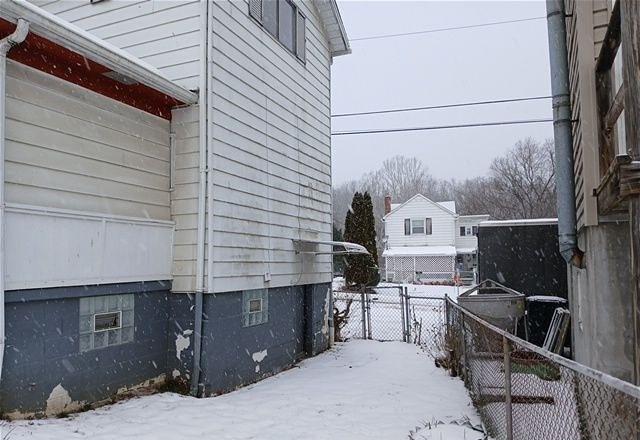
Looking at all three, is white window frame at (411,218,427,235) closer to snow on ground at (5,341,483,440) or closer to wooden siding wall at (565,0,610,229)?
snow on ground at (5,341,483,440)

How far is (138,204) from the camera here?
648 cm

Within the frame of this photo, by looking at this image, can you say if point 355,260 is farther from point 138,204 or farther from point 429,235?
point 138,204

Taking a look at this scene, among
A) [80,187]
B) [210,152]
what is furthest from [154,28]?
[80,187]

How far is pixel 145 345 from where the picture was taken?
6418mm

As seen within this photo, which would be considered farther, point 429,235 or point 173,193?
point 429,235

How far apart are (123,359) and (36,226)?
1.97 meters

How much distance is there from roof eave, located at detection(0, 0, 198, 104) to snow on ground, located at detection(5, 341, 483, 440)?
3.55m

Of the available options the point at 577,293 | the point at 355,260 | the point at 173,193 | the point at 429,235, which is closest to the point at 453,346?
the point at 577,293

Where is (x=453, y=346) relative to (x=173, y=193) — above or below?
below

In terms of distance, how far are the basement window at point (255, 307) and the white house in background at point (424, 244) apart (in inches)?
963

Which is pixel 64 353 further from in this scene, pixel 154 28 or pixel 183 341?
pixel 154 28

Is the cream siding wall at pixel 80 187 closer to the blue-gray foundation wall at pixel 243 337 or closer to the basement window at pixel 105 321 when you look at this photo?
the basement window at pixel 105 321

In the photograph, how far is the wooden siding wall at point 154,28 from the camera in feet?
22.9

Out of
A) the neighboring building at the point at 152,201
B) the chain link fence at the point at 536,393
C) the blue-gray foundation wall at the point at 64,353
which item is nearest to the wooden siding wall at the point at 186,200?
the neighboring building at the point at 152,201
